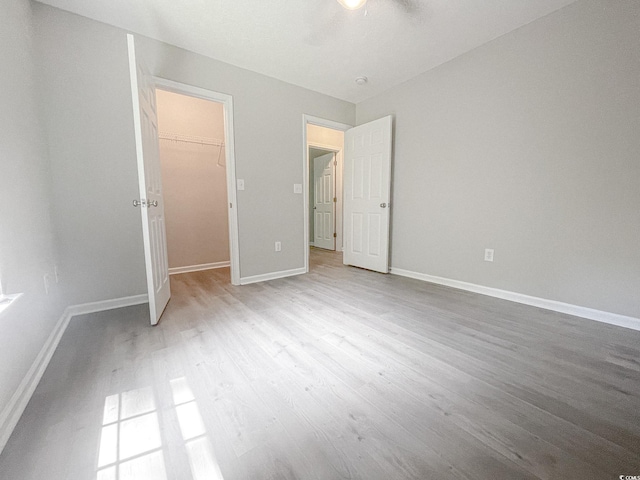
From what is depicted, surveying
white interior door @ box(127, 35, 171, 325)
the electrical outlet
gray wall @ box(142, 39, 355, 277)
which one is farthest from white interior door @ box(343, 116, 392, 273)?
white interior door @ box(127, 35, 171, 325)

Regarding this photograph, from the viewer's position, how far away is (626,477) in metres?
0.79

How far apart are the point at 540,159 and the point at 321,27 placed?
6.88 feet

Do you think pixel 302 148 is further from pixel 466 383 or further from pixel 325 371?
pixel 466 383

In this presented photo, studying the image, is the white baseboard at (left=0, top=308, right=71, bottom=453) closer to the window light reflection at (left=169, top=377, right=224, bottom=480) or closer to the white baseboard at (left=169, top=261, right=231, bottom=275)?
the window light reflection at (left=169, top=377, right=224, bottom=480)

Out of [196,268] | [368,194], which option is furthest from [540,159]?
[196,268]

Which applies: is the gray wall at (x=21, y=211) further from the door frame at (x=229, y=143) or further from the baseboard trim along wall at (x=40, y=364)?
the door frame at (x=229, y=143)

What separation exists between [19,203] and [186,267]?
7.29ft

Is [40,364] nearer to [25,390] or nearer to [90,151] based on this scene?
[25,390]

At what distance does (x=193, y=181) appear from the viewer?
348 centimetres

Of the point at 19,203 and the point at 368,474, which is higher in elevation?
the point at 19,203

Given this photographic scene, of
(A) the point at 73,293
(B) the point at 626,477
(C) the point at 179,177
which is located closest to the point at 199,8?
(C) the point at 179,177

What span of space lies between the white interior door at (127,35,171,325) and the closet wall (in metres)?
1.17

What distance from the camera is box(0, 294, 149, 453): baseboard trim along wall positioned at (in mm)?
970

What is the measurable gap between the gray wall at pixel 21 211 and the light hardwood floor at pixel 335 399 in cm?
22
